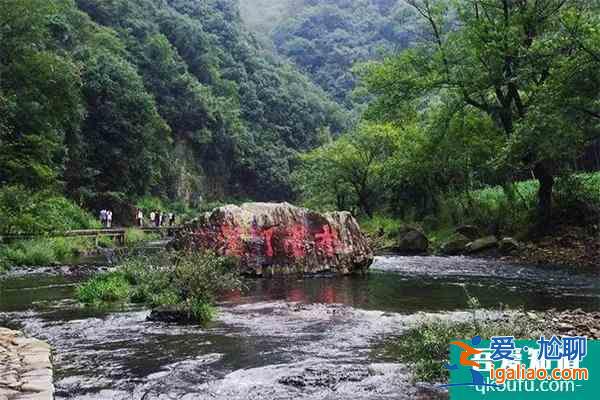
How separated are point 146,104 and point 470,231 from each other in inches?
1176

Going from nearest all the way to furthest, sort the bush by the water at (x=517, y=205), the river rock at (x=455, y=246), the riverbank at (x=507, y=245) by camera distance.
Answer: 1. the riverbank at (x=507, y=245)
2. the bush by the water at (x=517, y=205)
3. the river rock at (x=455, y=246)

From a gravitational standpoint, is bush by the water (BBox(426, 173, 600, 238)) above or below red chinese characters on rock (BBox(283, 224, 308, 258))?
above

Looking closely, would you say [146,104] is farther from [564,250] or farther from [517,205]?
[564,250]

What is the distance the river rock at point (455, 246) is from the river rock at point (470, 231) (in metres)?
0.52

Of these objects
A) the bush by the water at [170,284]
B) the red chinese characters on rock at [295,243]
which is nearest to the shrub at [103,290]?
the bush by the water at [170,284]

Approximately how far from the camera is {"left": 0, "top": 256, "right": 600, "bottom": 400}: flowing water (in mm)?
6707

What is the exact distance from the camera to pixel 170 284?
12.6 m

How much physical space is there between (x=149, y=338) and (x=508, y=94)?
66.2 ft

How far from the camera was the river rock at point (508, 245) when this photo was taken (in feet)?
76.5

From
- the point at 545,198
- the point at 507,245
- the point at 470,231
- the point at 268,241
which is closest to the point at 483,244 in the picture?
the point at 507,245

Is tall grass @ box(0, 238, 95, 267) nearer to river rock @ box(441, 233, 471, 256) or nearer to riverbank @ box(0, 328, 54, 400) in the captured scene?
riverbank @ box(0, 328, 54, 400)

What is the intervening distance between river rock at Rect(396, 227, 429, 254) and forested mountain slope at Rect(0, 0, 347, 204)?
665 inches

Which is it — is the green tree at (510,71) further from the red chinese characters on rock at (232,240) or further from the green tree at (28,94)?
the green tree at (28,94)

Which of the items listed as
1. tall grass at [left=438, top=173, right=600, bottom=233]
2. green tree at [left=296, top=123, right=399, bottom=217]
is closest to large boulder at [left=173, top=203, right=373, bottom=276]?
tall grass at [left=438, top=173, right=600, bottom=233]
